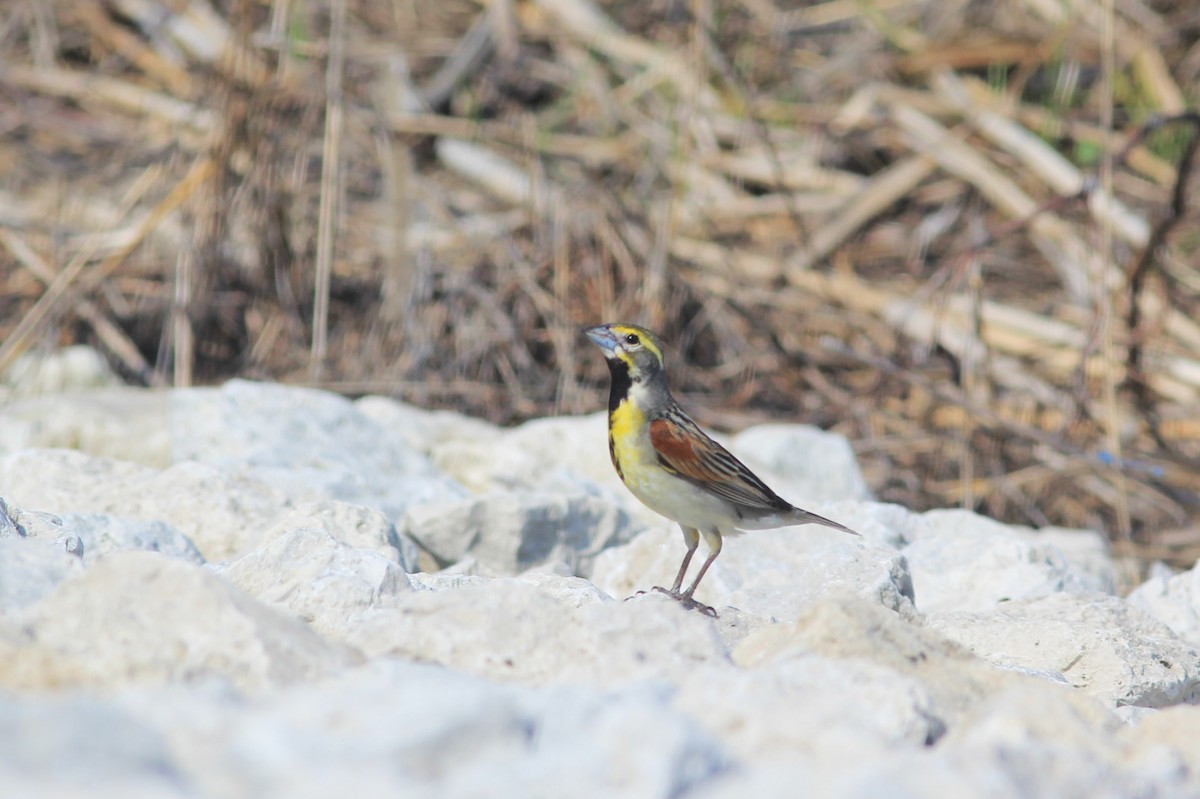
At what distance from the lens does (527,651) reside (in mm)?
2896

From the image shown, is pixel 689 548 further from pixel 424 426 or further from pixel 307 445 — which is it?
pixel 424 426

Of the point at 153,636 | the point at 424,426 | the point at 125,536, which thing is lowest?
the point at 424,426

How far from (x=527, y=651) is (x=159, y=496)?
7.32ft

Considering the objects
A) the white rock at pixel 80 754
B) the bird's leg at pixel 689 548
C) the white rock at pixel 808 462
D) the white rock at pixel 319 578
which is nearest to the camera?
the white rock at pixel 80 754

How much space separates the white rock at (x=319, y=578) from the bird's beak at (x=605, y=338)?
1.28 metres

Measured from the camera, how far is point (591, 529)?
513 cm

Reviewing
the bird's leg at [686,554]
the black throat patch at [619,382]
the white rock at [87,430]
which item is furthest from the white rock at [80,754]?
the white rock at [87,430]

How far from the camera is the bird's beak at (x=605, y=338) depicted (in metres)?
4.76

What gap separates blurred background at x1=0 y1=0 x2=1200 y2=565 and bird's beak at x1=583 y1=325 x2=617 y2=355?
88.5 inches

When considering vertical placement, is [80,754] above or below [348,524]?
above

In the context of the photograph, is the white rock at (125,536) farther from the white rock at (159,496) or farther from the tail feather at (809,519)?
the tail feather at (809,519)

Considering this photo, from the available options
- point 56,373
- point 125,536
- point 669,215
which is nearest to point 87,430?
point 56,373

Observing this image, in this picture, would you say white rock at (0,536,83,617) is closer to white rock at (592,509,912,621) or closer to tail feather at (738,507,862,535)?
white rock at (592,509,912,621)

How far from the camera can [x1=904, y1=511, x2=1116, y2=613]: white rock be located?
4.66m
